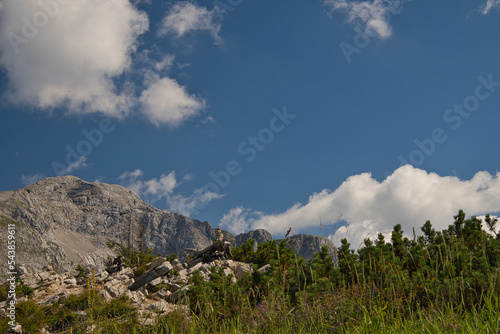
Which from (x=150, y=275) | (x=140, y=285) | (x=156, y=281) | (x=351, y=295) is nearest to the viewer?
(x=351, y=295)

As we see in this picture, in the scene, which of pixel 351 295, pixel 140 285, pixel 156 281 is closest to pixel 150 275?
pixel 140 285

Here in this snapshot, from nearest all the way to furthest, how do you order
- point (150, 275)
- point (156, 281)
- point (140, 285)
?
1. point (156, 281)
2. point (140, 285)
3. point (150, 275)

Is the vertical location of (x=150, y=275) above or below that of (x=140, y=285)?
above

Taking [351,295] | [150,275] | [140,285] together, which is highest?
[150,275]

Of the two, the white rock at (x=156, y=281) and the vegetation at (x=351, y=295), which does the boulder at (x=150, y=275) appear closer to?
the white rock at (x=156, y=281)

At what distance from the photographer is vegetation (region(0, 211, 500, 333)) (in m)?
4.83

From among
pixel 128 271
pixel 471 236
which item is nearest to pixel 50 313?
pixel 128 271

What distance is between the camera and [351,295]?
634 cm

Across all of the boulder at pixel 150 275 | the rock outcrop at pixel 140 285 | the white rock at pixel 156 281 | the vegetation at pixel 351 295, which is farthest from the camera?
the boulder at pixel 150 275

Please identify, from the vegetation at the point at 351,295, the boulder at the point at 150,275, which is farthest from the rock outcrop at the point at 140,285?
the vegetation at the point at 351,295

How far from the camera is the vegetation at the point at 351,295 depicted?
4832mm

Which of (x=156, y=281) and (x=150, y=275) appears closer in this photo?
(x=156, y=281)

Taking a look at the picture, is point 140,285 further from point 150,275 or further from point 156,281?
point 156,281

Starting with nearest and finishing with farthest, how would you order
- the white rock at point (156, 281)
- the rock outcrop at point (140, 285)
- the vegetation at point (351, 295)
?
the vegetation at point (351, 295)
the rock outcrop at point (140, 285)
the white rock at point (156, 281)
